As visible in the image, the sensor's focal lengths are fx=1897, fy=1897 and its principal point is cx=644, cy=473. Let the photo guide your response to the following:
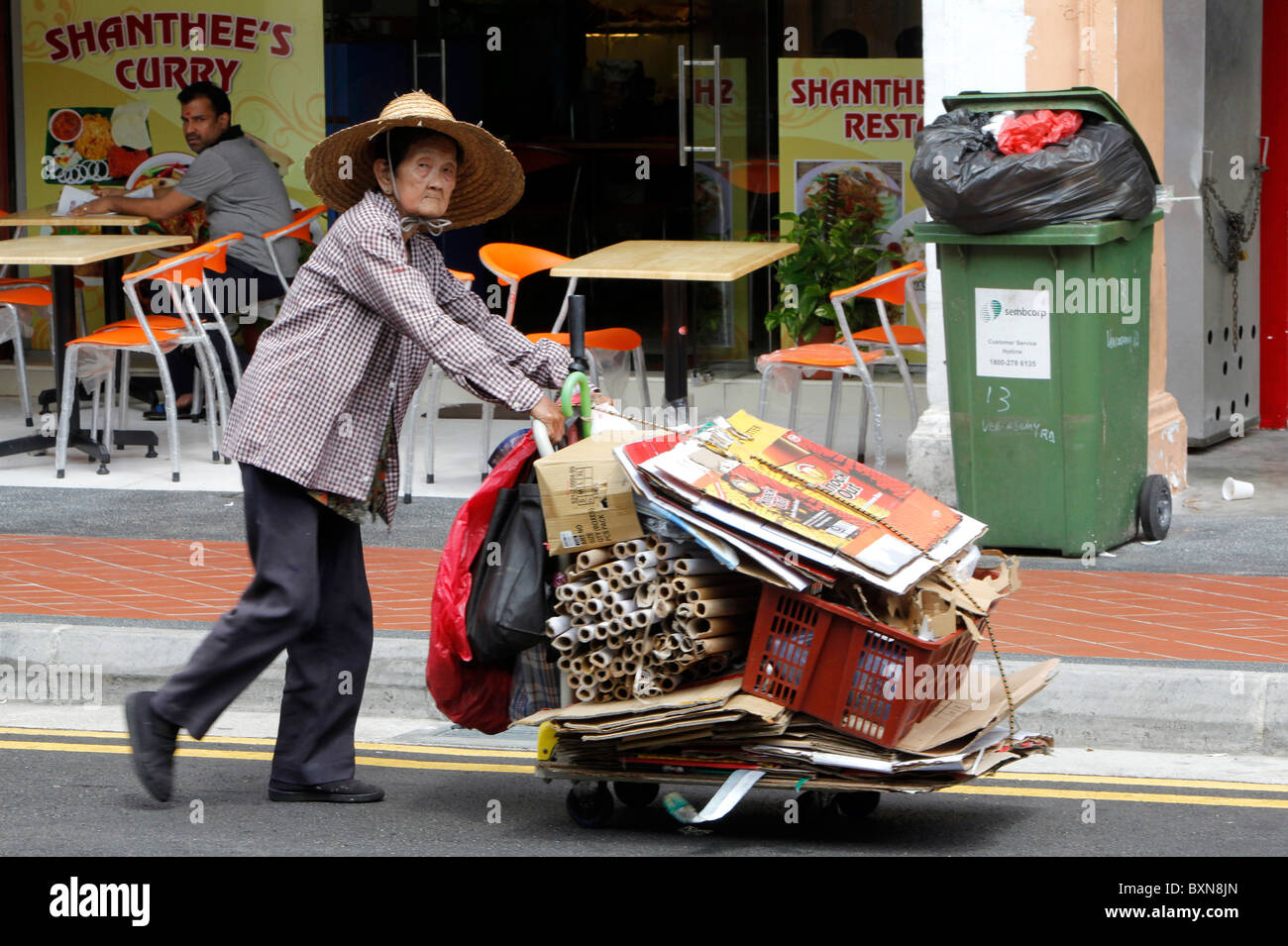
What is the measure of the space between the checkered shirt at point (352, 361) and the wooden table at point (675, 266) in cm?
333

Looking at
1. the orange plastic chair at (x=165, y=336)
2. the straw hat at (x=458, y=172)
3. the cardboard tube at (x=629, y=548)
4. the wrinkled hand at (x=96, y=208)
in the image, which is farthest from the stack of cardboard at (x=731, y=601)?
the wrinkled hand at (x=96, y=208)

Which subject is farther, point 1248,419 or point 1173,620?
point 1248,419

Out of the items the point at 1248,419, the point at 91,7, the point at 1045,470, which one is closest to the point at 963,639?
the point at 1045,470

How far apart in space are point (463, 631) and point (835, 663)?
97cm

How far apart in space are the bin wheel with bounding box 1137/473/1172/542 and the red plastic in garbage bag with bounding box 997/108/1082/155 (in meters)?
1.59

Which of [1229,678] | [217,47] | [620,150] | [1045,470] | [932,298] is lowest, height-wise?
[1229,678]

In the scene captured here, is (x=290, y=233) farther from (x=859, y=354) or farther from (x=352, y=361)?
(x=352, y=361)

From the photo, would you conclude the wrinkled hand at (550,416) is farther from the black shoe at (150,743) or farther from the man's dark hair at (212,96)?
the man's dark hair at (212,96)

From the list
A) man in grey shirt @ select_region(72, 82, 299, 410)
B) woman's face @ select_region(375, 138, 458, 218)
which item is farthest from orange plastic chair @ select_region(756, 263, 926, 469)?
woman's face @ select_region(375, 138, 458, 218)

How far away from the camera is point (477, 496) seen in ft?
16.5

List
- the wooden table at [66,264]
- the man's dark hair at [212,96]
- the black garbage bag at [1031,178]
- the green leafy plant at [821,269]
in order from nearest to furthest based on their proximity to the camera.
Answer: the black garbage bag at [1031,178] → the wooden table at [66,264] → the green leafy plant at [821,269] → the man's dark hair at [212,96]

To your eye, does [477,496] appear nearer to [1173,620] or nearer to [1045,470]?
[1173,620]

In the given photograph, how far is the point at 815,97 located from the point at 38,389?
5.56 meters

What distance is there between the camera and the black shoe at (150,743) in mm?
5062
